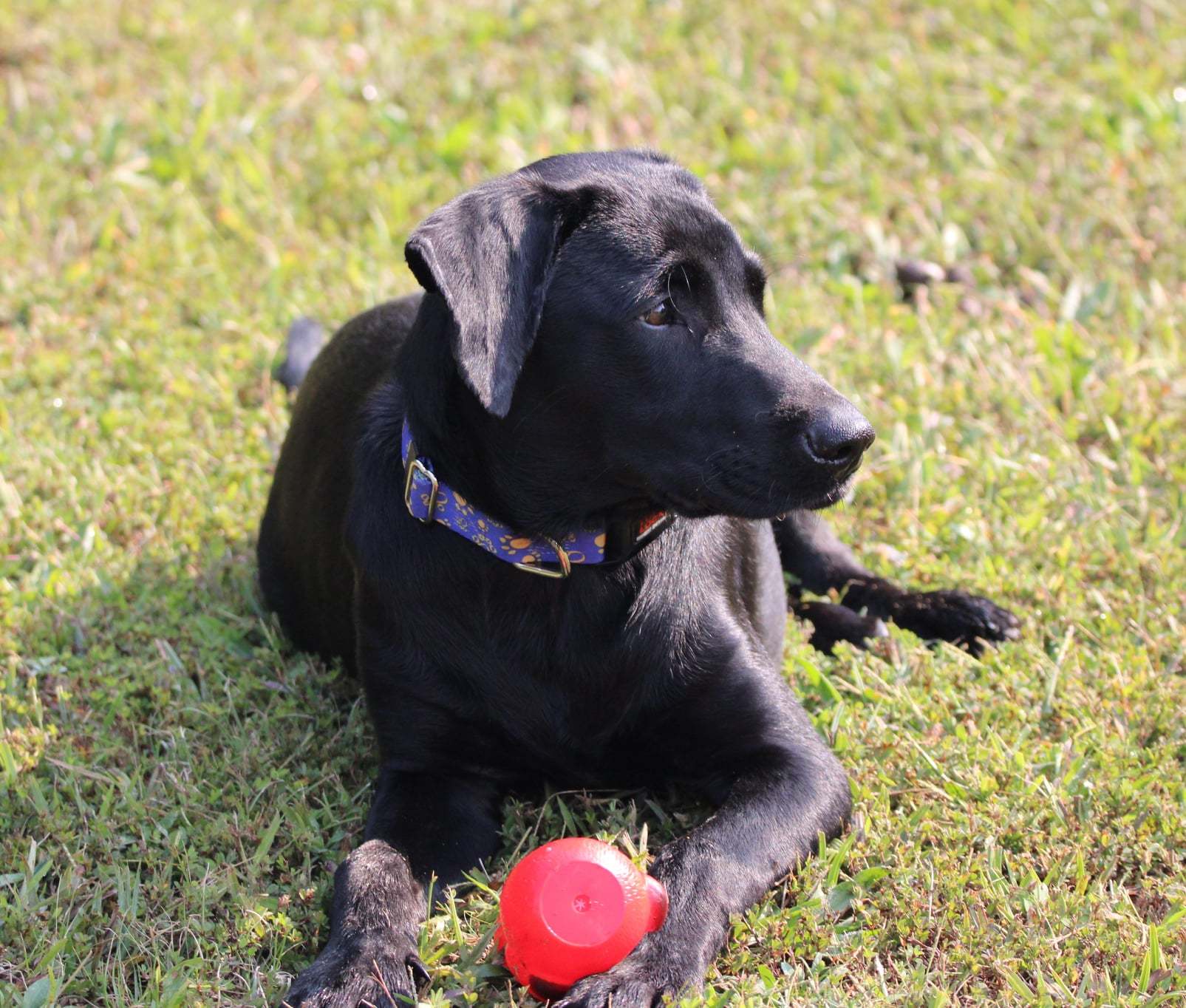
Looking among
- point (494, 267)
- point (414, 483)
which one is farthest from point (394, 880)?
point (494, 267)

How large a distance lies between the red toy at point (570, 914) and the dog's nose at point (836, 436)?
839mm

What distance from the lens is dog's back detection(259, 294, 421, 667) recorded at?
3.66 m

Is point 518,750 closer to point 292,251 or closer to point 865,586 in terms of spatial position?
point 865,586

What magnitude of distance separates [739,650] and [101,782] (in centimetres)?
146

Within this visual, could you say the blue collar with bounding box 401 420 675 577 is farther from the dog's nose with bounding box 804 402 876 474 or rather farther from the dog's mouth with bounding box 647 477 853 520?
the dog's nose with bounding box 804 402 876 474

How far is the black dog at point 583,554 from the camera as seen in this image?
2781 millimetres

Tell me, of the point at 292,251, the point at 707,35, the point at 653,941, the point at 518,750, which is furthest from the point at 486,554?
the point at 707,35

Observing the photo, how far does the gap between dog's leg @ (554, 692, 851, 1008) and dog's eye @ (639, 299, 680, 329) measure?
782 mm

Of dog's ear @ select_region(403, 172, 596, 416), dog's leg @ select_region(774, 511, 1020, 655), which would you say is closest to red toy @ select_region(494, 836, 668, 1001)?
dog's ear @ select_region(403, 172, 596, 416)

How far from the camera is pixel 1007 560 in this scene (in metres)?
4.13

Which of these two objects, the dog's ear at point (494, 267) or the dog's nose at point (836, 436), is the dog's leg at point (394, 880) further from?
the dog's nose at point (836, 436)

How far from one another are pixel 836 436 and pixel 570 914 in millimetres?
1007

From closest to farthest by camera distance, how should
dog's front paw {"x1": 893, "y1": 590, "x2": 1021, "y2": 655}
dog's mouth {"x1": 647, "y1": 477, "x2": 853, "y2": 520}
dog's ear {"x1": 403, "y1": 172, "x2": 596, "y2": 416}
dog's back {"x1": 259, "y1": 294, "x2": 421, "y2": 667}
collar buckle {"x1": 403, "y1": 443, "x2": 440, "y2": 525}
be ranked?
dog's ear {"x1": 403, "y1": 172, "x2": 596, "y2": 416}, dog's mouth {"x1": 647, "y1": 477, "x2": 853, "y2": 520}, collar buckle {"x1": 403, "y1": 443, "x2": 440, "y2": 525}, dog's back {"x1": 259, "y1": 294, "x2": 421, "y2": 667}, dog's front paw {"x1": 893, "y1": 590, "x2": 1021, "y2": 655}

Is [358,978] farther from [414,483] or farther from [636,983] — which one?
[414,483]
